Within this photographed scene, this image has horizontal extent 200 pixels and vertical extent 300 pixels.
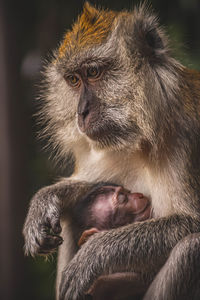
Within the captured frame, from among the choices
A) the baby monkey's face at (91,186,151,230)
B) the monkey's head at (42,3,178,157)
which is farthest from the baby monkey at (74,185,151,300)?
the monkey's head at (42,3,178,157)

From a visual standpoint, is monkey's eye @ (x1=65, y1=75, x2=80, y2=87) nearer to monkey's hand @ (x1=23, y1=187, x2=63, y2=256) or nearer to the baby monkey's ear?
the baby monkey's ear

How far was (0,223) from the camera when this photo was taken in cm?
437

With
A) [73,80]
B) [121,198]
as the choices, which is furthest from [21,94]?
[121,198]

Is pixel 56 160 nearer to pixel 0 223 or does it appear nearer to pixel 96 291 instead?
pixel 0 223

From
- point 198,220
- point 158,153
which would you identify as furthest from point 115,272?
point 158,153


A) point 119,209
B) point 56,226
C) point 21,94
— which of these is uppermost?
point 21,94

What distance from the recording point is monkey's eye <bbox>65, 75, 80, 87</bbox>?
3.49 meters

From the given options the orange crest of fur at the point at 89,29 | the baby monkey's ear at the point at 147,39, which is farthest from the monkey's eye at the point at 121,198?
the orange crest of fur at the point at 89,29

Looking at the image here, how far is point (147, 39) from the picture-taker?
3.21 m

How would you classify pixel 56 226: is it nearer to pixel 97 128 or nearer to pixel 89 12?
pixel 97 128

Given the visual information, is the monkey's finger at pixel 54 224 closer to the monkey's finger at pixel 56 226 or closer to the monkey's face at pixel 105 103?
the monkey's finger at pixel 56 226

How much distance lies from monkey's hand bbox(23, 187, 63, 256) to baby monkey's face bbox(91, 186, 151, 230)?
0.30 metres

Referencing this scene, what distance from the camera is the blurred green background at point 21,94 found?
169 inches

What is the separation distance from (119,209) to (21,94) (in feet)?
5.47
